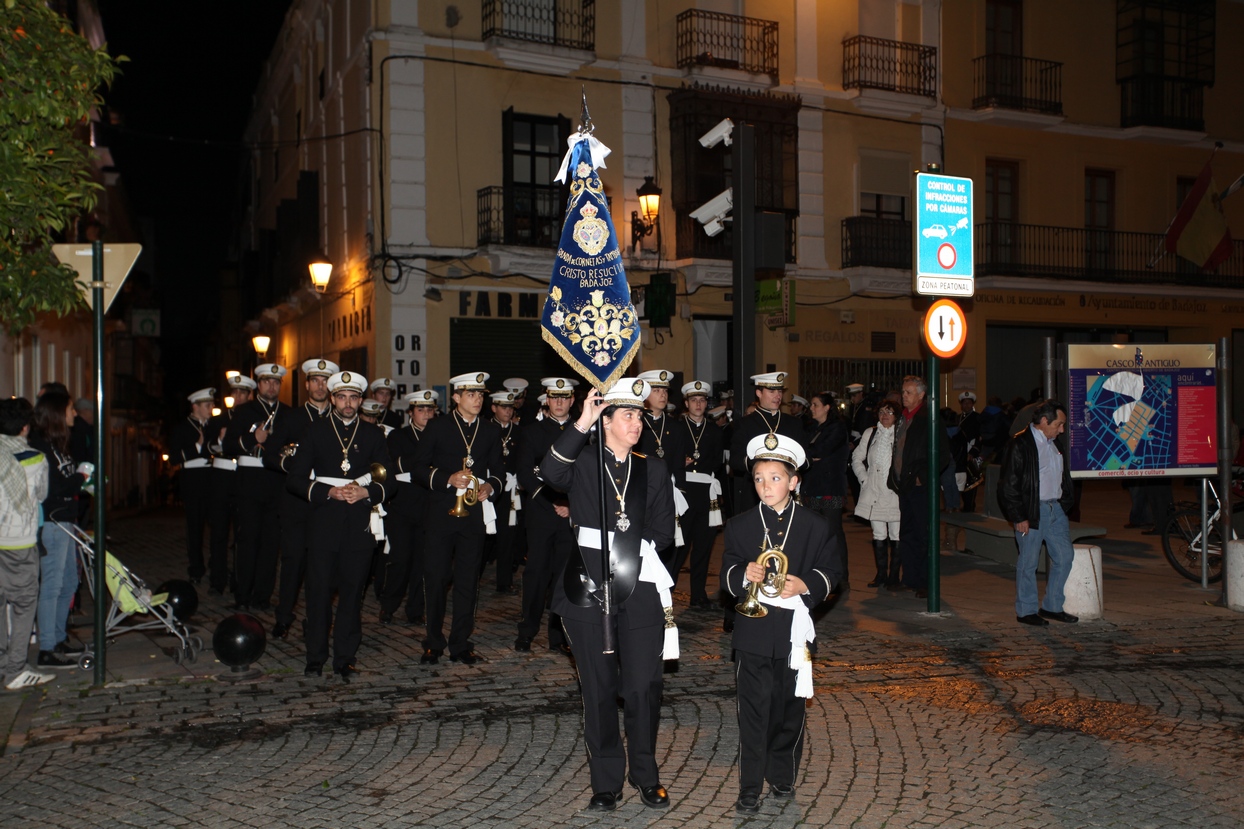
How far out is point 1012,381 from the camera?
27.6 m

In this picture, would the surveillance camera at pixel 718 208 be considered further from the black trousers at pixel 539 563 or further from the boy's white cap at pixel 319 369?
the boy's white cap at pixel 319 369

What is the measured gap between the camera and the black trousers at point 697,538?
10453 mm

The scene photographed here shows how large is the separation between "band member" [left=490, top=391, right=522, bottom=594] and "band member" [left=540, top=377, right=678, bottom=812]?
19.1 ft

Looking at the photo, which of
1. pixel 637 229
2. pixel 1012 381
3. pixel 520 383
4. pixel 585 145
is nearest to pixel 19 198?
pixel 585 145

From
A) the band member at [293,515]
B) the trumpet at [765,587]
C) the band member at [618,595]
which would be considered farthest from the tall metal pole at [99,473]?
the trumpet at [765,587]

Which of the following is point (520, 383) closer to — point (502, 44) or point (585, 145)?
point (502, 44)

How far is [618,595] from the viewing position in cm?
525

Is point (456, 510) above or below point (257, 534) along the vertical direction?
above

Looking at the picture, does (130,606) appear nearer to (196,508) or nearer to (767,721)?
(196,508)

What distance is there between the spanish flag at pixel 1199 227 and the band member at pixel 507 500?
723 inches

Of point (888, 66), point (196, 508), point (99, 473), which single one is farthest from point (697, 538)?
point (888, 66)

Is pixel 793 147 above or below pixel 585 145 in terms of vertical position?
above

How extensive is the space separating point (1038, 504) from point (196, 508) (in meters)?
8.79

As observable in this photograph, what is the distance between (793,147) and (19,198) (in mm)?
19185
